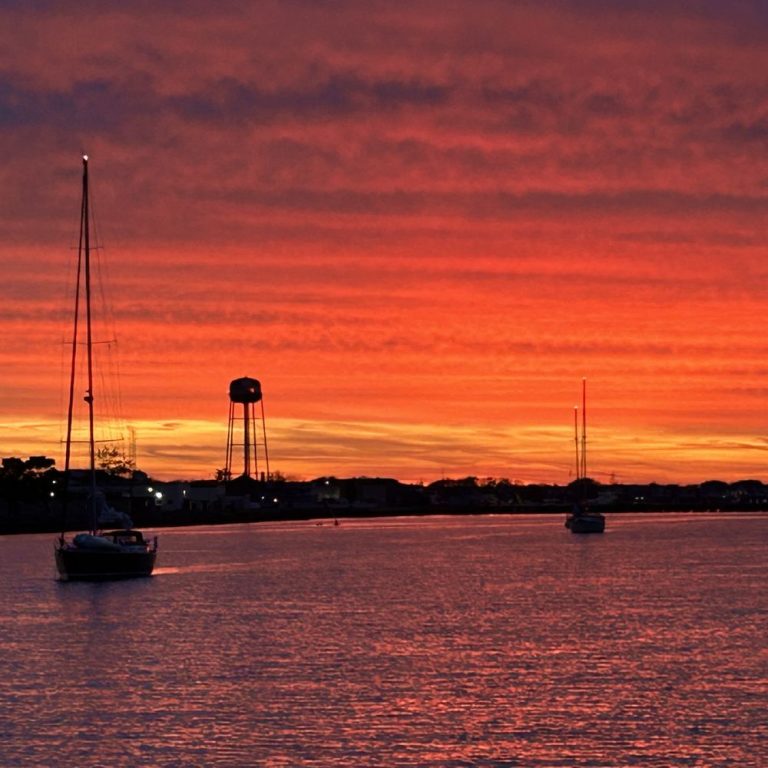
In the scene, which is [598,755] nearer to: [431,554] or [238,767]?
[238,767]

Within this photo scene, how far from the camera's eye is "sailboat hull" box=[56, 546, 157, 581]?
285ft

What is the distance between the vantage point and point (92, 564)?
8706 cm

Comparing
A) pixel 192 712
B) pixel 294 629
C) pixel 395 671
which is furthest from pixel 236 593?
pixel 192 712

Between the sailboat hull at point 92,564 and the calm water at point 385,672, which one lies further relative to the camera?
the sailboat hull at point 92,564

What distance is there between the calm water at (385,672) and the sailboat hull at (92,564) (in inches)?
44.4

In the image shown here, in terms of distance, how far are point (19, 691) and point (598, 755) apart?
1942 cm

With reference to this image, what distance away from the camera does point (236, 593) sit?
88.6 meters

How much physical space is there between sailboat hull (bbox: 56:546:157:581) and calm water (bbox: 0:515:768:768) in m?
1.13

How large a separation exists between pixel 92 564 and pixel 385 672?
41.5 meters

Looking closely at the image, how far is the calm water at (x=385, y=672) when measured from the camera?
117 ft

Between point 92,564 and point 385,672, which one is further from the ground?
point 92,564

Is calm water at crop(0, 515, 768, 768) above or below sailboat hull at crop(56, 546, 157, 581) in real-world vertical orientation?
below

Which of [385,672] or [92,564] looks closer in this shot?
[385,672]

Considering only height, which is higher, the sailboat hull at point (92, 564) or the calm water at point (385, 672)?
the sailboat hull at point (92, 564)
